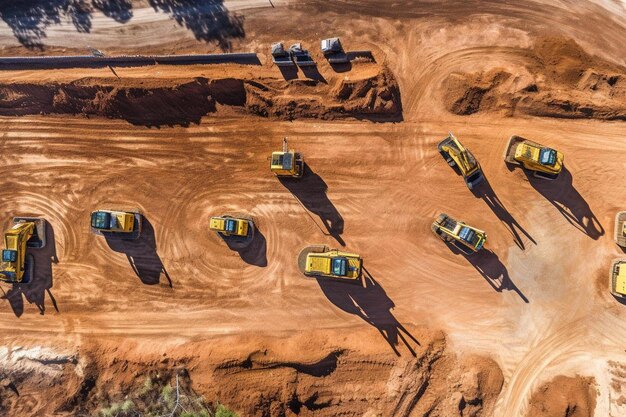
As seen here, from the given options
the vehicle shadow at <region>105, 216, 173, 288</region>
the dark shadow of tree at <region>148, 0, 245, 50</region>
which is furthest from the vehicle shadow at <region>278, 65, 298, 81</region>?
the vehicle shadow at <region>105, 216, 173, 288</region>

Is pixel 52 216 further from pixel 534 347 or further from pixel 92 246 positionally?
pixel 534 347

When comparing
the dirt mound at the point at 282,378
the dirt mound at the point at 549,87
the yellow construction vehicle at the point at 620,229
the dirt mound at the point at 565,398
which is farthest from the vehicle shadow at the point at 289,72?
the dirt mound at the point at 565,398

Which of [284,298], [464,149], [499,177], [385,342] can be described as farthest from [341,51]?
[385,342]

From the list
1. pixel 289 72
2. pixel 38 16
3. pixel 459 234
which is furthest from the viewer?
pixel 38 16

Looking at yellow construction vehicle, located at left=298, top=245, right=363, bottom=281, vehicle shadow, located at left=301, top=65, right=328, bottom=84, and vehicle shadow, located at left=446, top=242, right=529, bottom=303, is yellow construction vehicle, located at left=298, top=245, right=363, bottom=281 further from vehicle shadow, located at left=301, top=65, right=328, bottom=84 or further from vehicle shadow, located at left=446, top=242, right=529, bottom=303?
vehicle shadow, located at left=301, top=65, right=328, bottom=84

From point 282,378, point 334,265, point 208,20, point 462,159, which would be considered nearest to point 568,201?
point 462,159

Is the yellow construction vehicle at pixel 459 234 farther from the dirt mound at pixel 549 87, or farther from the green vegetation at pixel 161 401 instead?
the green vegetation at pixel 161 401

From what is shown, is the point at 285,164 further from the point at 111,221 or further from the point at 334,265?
the point at 111,221
